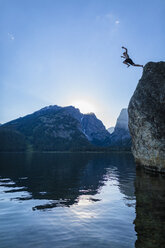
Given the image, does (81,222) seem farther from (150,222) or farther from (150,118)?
(150,118)

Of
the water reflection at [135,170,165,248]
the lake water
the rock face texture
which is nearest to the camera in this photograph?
the water reflection at [135,170,165,248]

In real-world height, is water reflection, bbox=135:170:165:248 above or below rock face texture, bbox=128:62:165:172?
below

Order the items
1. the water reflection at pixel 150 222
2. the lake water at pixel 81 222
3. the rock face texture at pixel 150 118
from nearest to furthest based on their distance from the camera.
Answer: the water reflection at pixel 150 222 < the lake water at pixel 81 222 < the rock face texture at pixel 150 118

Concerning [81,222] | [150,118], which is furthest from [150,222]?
[150,118]

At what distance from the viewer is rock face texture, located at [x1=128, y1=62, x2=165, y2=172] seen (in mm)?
46125

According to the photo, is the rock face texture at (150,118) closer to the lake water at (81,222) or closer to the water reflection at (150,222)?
the lake water at (81,222)

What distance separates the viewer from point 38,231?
12047 mm

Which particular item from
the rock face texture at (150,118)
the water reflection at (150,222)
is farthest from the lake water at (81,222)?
the rock face texture at (150,118)

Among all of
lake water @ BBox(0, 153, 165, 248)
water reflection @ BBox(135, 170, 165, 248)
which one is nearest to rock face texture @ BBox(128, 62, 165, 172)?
lake water @ BBox(0, 153, 165, 248)

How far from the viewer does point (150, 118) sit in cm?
4897

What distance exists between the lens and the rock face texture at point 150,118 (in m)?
46.1

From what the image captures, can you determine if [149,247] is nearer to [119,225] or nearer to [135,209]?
[119,225]

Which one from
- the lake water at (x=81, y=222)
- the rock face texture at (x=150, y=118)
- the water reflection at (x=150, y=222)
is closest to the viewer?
the water reflection at (x=150, y=222)

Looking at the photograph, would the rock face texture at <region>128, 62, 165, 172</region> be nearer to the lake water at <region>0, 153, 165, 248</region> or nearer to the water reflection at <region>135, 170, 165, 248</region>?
the lake water at <region>0, 153, 165, 248</region>
